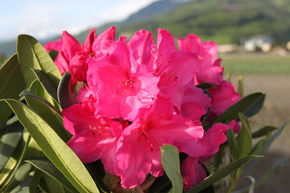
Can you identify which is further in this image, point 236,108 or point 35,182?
point 236,108

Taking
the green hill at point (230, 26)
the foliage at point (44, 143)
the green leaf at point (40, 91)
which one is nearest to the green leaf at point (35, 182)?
the foliage at point (44, 143)

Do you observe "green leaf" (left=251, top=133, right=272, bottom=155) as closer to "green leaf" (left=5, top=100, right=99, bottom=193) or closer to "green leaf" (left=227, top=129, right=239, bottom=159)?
"green leaf" (left=227, top=129, right=239, bottom=159)

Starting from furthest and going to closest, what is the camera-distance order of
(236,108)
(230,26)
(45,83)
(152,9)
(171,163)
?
(152,9) → (230,26) → (236,108) → (45,83) → (171,163)

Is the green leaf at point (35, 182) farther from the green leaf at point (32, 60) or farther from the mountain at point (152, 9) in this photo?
the mountain at point (152, 9)

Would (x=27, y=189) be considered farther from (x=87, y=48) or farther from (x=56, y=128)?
(x=87, y=48)

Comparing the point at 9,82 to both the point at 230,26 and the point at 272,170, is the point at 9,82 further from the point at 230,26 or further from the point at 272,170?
the point at 230,26

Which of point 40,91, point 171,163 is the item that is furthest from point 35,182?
point 171,163

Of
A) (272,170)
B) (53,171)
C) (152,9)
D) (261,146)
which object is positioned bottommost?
(152,9)
